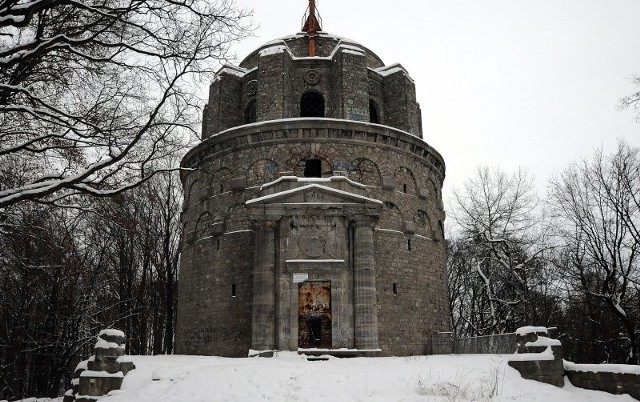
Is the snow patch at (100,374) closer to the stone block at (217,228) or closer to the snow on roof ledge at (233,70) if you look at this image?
the stone block at (217,228)

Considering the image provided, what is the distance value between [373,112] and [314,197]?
869 centimetres

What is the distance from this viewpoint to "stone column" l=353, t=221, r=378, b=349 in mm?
18234

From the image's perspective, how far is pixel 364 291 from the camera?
61.4 feet

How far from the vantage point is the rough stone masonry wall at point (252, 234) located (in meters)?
21.3

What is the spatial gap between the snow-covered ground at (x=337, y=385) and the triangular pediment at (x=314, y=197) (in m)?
7.96

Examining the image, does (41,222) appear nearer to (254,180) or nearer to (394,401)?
(394,401)

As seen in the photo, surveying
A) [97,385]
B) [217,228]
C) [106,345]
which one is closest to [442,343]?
[217,228]

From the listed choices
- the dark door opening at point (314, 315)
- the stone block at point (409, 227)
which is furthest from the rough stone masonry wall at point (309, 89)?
the dark door opening at point (314, 315)

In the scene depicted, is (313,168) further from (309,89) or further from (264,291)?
(264,291)

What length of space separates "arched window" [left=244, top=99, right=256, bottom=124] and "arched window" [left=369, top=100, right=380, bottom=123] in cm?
593

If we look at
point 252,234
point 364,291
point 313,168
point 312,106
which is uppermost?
point 312,106

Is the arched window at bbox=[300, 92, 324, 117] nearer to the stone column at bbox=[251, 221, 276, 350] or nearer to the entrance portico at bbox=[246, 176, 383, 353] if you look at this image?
the entrance portico at bbox=[246, 176, 383, 353]

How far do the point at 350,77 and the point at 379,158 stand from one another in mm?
4174

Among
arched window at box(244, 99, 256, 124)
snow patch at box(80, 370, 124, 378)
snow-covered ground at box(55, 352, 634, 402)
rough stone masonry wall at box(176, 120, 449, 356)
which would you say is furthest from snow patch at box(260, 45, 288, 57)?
snow patch at box(80, 370, 124, 378)
